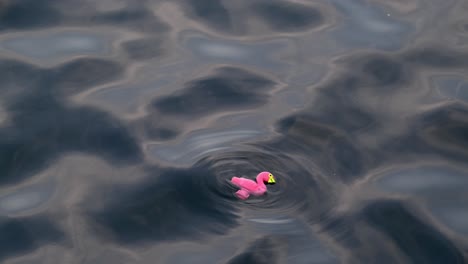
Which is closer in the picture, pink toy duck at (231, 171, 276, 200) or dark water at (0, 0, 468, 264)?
dark water at (0, 0, 468, 264)

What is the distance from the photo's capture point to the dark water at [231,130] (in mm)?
4684

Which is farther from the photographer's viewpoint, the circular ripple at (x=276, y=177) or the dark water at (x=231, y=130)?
the circular ripple at (x=276, y=177)

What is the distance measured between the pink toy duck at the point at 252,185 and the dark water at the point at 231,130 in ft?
0.21

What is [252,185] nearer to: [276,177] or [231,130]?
[276,177]

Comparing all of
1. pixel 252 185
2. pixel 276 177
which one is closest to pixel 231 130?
pixel 276 177

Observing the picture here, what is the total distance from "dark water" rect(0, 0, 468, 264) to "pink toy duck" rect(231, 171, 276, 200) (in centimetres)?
6

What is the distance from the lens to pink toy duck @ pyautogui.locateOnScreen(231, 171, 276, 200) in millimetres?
4836

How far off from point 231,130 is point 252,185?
30.3 inches

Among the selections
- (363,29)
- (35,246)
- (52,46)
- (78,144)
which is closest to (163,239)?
(35,246)

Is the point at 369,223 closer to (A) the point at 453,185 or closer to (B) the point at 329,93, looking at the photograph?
(A) the point at 453,185

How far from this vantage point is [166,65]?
6195mm

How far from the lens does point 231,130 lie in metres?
5.52

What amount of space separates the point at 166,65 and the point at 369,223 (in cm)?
225

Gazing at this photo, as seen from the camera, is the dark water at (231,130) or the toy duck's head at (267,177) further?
the toy duck's head at (267,177)
